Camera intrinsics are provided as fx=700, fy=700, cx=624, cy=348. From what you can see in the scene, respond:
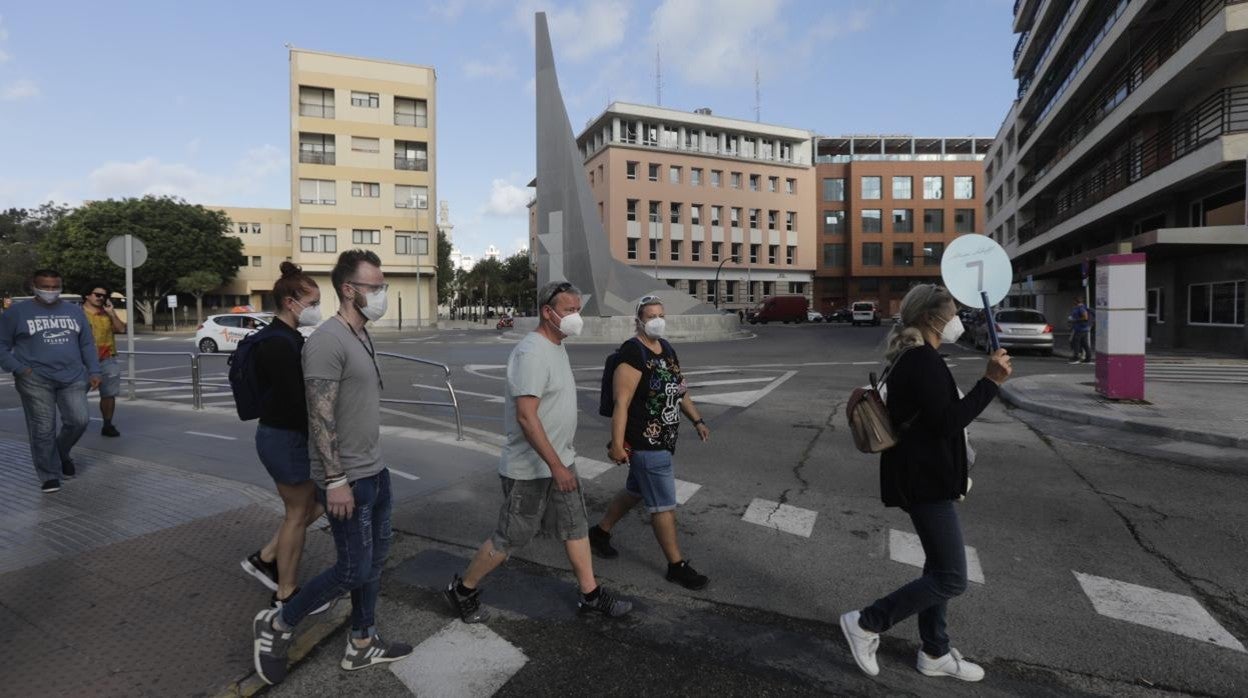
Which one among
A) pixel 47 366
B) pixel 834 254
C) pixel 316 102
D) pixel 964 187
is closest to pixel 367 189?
pixel 316 102

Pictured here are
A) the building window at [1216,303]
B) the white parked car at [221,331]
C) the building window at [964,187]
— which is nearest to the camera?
the building window at [1216,303]

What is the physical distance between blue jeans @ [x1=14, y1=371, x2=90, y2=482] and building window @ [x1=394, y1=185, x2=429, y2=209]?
1982 inches

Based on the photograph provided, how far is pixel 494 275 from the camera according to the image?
7962 centimetres

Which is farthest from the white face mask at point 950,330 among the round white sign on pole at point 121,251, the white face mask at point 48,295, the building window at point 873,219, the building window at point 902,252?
the building window at point 902,252

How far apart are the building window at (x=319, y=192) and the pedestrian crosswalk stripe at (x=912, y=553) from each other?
5400cm

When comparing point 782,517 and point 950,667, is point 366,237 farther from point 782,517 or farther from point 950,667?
point 950,667

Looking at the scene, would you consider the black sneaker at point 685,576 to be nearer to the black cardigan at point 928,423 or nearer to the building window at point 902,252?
the black cardigan at point 928,423

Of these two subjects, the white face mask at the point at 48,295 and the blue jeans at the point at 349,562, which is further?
the white face mask at the point at 48,295

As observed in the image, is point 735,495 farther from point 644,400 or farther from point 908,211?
point 908,211

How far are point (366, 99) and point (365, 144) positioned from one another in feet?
11.0

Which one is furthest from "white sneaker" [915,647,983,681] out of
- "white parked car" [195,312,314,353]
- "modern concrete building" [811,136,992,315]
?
"modern concrete building" [811,136,992,315]

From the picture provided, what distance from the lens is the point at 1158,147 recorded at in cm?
2419

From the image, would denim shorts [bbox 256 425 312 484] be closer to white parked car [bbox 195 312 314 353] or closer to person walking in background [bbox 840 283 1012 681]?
person walking in background [bbox 840 283 1012 681]

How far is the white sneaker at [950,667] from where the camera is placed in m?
2.97
